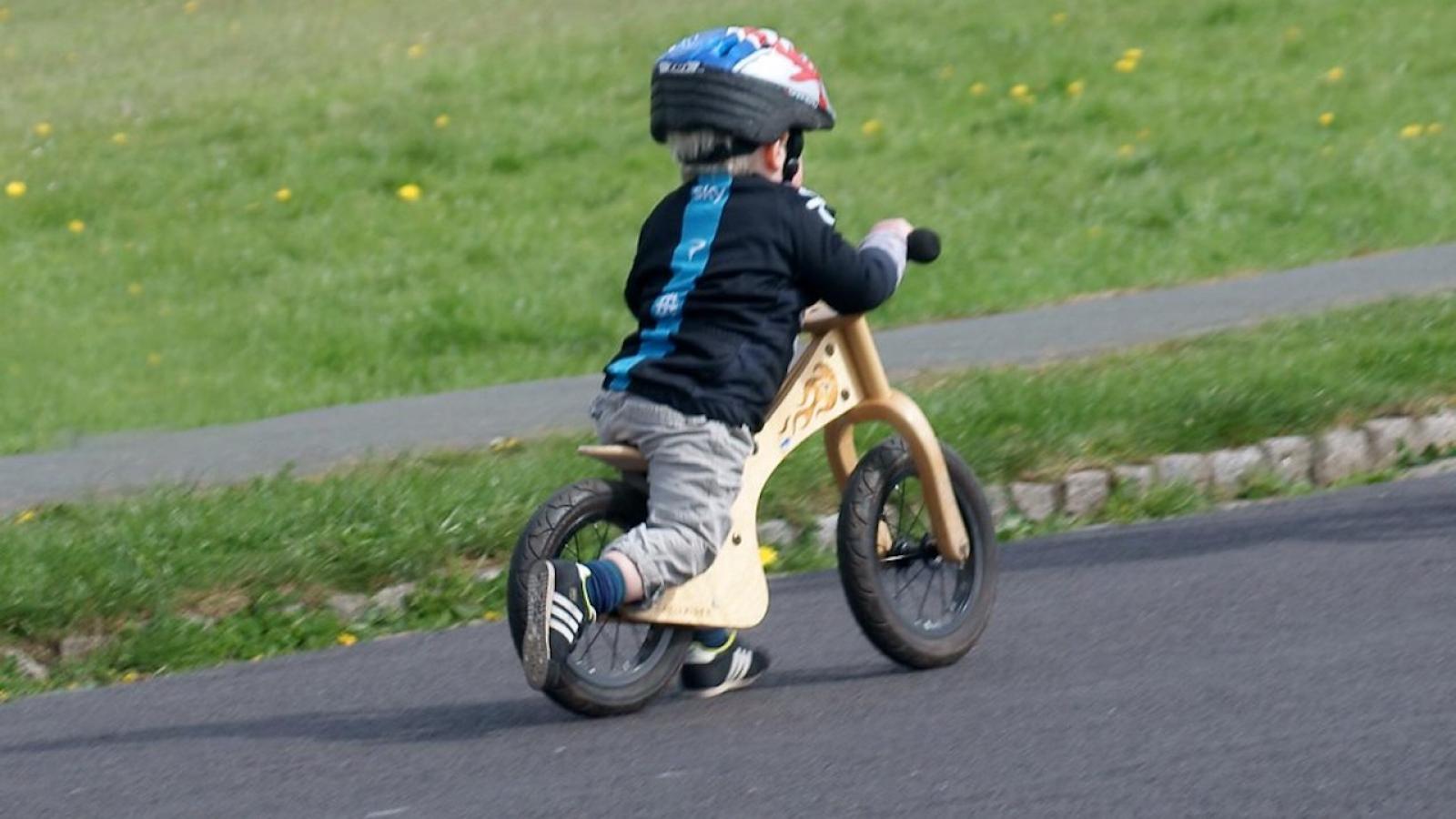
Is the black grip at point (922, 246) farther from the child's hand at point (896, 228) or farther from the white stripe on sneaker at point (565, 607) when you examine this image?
the white stripe on sneaker at point (565, 607)

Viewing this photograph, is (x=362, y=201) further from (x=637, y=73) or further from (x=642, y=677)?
(x=642, y=677)

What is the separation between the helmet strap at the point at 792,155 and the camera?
18.5ft

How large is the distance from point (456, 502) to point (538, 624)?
263 cm

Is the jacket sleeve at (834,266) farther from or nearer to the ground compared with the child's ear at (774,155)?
nearer to the ground

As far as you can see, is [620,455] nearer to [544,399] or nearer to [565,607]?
[565,607]

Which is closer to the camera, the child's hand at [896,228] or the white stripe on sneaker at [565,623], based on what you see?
the white stripe on sneaker at [565,623]

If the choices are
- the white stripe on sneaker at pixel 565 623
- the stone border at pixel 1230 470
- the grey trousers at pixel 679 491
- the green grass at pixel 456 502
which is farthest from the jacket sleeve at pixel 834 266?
the stone border at pixel 1230 470

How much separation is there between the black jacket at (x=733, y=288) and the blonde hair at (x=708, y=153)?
0.11 ft

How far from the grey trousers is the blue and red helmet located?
63cm

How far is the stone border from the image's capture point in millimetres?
8094

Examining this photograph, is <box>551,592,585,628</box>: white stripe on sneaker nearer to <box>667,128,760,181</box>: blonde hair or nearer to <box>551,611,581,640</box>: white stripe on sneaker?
<box>551,611,581,640</box>: white stripe on sneaker

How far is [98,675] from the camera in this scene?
6734 millimetres

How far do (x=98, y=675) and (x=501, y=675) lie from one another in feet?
4.15

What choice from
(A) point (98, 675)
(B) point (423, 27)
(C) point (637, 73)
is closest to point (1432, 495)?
(A) point (98, 675)
